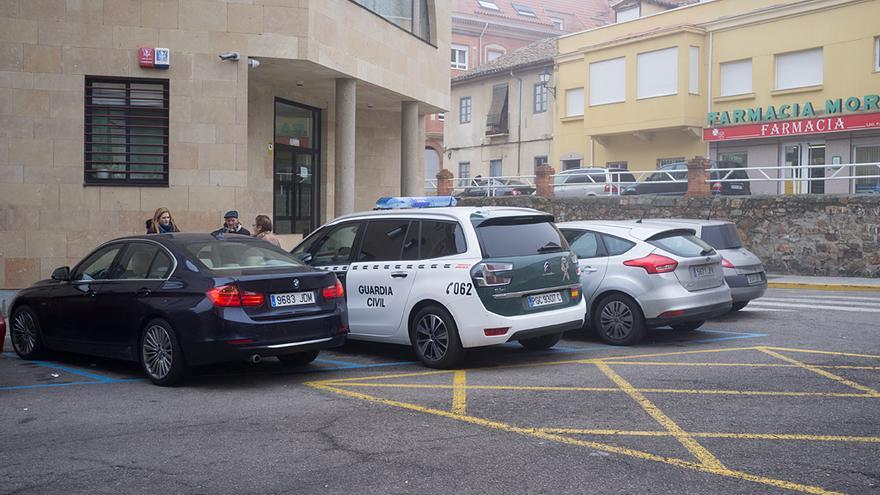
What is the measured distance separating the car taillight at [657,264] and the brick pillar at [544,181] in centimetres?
1936

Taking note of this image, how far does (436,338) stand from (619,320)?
2.85m

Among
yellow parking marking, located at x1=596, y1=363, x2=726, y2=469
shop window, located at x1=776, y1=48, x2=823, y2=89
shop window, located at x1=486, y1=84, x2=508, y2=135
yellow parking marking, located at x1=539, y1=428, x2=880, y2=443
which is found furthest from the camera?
shop window, located at x1=486, y1=84, x2=508, y2=135

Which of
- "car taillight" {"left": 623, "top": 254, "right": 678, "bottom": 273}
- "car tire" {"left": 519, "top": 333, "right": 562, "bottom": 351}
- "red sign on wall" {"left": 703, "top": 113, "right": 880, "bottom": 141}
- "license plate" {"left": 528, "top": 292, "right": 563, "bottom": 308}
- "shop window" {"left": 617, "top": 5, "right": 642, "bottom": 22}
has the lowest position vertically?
"car tire" {"left": 519, "top": 333, "right": 562, "bottom": 351}

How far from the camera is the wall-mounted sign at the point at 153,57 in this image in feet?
51.9

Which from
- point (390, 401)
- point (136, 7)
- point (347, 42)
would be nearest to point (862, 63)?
point (347, 42)

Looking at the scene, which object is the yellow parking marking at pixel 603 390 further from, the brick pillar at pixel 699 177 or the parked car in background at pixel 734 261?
the brick pillar at pixel 699 177

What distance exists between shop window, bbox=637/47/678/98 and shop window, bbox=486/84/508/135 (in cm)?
1034

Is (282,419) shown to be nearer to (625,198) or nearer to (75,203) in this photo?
(75,203)

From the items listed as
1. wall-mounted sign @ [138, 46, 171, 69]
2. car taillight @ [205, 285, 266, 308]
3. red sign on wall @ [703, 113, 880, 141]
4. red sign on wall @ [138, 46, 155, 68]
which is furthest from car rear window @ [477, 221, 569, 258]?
red sign on wall @ [703, 113, 880, 141]

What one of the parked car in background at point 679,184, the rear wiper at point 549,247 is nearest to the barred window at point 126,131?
the rear wiper at point 549,247

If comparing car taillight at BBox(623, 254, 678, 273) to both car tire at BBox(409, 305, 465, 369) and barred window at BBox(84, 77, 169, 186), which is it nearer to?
car tire at BBox(409, 305, 465, 369)

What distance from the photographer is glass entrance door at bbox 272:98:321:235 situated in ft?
67.5

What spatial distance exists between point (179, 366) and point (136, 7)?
9.71 metres

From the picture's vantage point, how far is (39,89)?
608 inches
